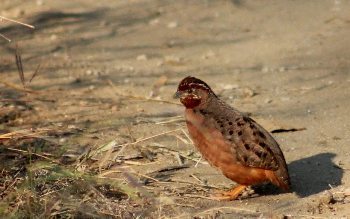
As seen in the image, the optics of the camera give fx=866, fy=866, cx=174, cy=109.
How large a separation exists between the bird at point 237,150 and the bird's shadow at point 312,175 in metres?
0.23

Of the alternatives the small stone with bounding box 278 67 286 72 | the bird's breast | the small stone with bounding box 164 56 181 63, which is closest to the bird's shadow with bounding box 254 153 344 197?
the bird's breast

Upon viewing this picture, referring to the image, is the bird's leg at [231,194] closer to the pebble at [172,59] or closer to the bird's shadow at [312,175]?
the bird's shadow at [312,175]

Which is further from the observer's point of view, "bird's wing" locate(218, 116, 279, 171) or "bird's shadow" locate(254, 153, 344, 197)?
"bird's shadow" locate(254, 153, 344, 197)

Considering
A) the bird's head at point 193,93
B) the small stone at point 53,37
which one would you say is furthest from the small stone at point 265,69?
the bird's head at point 193,93

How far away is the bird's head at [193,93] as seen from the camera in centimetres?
568

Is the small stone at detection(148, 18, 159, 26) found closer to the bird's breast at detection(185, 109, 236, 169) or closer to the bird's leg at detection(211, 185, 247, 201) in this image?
the bird's breast at detection(185, 109, 236, 169)

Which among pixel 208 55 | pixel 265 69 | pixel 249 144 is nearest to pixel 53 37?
pixel 208 55

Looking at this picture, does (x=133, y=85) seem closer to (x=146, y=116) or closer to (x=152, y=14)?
(x=146, y=116)

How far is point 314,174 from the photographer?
19.5 feet

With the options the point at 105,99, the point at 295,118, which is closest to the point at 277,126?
the point at 295,118

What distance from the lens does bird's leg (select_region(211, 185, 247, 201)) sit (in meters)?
5.51

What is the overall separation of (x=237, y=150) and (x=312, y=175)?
2.68 feet

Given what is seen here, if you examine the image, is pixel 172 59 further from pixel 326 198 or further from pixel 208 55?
pixel 326 198

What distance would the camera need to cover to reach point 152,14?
9.98m
